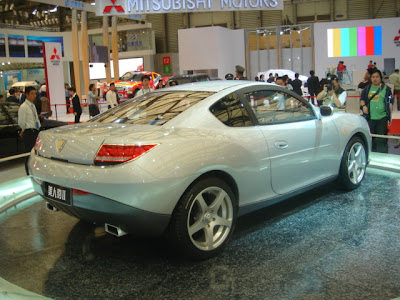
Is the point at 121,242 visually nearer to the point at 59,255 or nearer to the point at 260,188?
the point at 59,255

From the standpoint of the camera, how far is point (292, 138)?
4.25m

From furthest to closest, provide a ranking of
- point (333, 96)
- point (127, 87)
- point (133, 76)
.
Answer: point (133, 76), point (127, 87), point (333, 96)

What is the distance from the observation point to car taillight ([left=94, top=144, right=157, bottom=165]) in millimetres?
3145

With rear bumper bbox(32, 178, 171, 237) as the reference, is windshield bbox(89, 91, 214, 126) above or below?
above

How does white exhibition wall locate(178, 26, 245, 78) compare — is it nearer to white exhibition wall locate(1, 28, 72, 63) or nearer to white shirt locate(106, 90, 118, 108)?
white shirt locate(106, 90, 118, 108)

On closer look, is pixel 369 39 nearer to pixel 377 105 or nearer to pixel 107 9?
pixel 107 9

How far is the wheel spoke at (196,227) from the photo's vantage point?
11.2 ft

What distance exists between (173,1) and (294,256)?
10.0 metres

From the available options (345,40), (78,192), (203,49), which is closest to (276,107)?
(78,192)

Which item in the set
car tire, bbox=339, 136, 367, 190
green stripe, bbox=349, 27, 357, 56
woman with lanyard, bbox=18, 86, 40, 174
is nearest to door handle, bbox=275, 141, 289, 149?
car tire, bbox=339, 136, 367, 190

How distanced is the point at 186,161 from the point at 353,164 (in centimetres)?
281

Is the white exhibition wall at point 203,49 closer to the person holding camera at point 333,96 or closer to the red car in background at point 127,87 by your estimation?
the red car in background at point 127,87

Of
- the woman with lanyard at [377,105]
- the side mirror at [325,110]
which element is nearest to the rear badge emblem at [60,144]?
the side mirror at [325,110]

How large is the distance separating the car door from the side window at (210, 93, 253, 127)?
0.13 m
